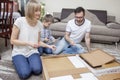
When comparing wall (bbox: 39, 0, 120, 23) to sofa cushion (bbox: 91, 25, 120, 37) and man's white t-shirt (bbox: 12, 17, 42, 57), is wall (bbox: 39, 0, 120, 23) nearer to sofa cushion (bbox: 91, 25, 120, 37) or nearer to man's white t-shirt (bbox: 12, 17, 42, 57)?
sofa cushion (bbox: 91, 25, 120, 37)

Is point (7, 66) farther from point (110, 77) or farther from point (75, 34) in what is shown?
point (110, 77)

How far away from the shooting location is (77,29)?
2.48 meters

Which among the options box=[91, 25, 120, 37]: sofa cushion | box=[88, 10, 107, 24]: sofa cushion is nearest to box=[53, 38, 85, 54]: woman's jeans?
box=[91, 25, 120, 37]: sofa cushion

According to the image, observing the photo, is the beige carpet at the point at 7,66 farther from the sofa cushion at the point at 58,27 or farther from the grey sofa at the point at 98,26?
the sofa cushion at the point at 58,27

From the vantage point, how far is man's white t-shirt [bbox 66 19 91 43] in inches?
97.0

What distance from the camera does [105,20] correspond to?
166 inches

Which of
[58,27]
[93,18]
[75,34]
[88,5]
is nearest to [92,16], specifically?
[93,18]

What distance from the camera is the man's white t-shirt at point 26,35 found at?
2094 millimetres

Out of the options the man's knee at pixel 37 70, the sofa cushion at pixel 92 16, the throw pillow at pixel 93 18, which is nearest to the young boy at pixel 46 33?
the man's knee at pixel 37 70

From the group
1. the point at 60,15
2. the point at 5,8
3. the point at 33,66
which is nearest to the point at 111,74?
the point at 33,66

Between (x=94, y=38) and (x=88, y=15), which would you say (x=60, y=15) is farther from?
(x=94, y=38)

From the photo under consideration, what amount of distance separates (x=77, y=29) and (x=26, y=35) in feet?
2.51

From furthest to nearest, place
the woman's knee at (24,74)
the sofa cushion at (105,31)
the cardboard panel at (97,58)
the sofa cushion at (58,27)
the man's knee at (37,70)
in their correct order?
the sofa cushion at (58,27) → the sofa cushion at (105,31) → the man's knee at (37,70) → the woman's knee at (24,74) → the cardboard panel at (97,58)

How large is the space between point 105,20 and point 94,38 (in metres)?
0.67
